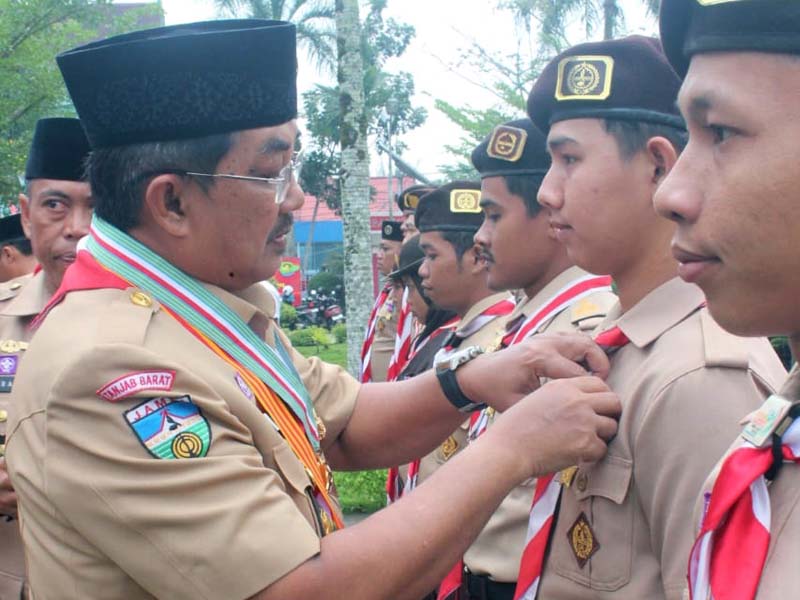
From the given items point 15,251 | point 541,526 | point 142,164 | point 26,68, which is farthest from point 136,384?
point 26,68

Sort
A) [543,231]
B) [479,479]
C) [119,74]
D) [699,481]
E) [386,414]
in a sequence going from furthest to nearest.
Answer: [543,231], [386,414], [119,74], [479,479], [699,481]

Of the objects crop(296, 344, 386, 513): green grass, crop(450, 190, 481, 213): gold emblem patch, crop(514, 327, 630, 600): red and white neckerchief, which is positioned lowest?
crop(296, 344, 386, 513): green grass

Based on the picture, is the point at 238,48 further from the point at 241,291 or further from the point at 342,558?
the point at 342,558

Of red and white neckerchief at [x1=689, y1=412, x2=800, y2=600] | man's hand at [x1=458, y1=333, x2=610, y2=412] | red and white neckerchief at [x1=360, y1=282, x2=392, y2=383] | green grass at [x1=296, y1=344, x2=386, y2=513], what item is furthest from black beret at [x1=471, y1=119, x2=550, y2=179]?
green grass at [x1=296, y1=344, x2=386, y2=513]

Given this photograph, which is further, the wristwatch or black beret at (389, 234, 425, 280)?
black beret at (389, 234, 425, 280)

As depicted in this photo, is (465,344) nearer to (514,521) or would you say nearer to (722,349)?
(514,521)

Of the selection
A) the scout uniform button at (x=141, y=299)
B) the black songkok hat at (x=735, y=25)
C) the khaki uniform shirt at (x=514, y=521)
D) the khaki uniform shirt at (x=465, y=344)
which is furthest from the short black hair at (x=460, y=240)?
the black songkok hat at (x=735, y=25)

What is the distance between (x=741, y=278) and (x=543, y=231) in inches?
94.2

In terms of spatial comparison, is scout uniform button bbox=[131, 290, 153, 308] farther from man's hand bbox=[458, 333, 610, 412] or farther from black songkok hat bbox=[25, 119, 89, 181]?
black songkok hat bbox=[25, 119, 89, 181]

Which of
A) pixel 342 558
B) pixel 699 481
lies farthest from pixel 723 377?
pixel 342 558

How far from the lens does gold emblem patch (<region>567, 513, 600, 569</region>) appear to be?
2.02 metres

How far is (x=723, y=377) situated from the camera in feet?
6.07

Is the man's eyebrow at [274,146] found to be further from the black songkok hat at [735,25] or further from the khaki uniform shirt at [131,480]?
the black songkok hat at [735,25]

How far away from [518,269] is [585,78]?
4.68ft
